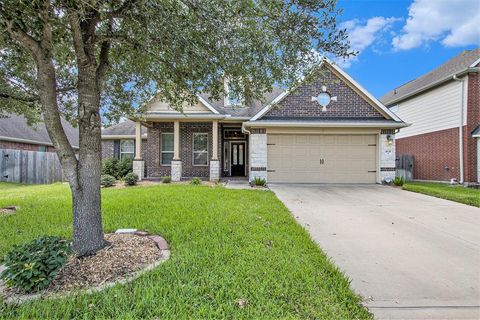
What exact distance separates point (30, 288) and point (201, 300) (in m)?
1.76

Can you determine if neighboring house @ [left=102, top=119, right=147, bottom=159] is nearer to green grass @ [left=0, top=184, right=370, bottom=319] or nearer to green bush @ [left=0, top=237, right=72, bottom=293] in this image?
green grass @ [left=0, top=184, right=370, bottom=319]

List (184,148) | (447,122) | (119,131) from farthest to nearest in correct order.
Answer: (119,131) < (184,148) < (447,122)

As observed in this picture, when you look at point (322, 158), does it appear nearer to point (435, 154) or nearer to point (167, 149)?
point (435, 154)

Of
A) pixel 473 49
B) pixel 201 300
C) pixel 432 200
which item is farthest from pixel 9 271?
pixel 473 49

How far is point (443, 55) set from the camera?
17.3m

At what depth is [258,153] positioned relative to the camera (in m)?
12.0

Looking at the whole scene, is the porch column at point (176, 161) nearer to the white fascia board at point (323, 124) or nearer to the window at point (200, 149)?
the window at point (200, 149)

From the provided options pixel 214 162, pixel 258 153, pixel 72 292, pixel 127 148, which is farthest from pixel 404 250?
pixel 127 148

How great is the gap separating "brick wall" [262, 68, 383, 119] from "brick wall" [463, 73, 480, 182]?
4.47m

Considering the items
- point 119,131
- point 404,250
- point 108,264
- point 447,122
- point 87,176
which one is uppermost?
point 447,122

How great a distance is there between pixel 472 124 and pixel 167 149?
15107 mm

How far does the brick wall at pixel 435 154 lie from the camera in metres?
13.6

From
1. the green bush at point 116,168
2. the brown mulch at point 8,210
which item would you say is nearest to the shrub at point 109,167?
the green bush at point 116,168

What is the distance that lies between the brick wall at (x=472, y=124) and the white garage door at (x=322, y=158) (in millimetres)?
4588
